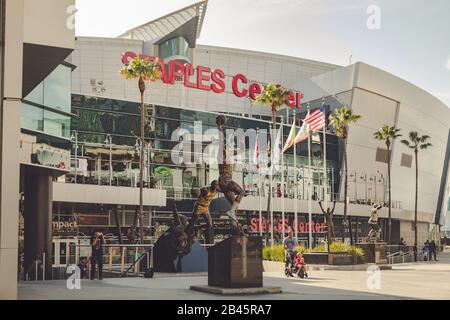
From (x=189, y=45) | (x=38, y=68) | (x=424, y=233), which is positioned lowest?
(x=424, y=233)

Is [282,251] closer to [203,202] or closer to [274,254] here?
[274,254]

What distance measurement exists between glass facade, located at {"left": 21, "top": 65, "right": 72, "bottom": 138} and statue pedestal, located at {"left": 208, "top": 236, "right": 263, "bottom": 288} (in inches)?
543

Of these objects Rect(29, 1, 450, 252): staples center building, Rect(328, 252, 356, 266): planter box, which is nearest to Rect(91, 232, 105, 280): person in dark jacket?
Rect(328, 252, 356, 266): planter box

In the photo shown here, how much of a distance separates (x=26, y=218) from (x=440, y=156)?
85.3m

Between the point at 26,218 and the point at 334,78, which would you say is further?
the point at 334,78

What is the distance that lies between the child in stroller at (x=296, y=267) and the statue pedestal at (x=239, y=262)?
9738 millimetres

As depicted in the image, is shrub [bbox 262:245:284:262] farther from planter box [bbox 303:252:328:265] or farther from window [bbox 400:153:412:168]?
window [bbox 400:153:412:168]

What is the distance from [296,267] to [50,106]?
1357cm

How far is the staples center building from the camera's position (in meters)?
56.8

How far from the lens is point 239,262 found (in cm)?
1858

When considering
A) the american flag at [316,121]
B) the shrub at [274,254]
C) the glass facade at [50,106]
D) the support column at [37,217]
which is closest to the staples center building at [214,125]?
the american flag at [316,121]
